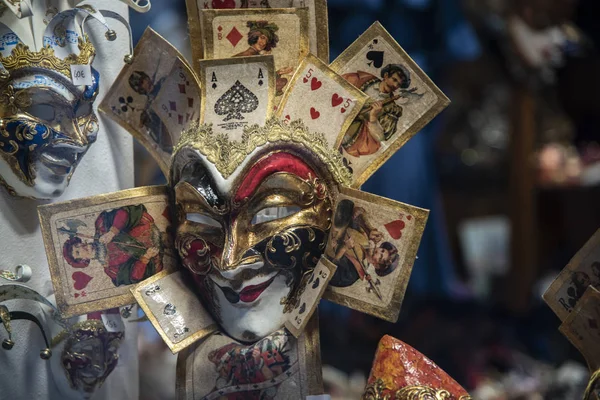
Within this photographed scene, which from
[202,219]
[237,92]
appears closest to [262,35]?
[237,92]

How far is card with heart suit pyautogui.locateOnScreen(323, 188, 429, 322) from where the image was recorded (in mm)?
1585

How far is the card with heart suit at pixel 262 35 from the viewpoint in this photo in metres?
1.64

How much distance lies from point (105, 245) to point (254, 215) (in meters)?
0.29

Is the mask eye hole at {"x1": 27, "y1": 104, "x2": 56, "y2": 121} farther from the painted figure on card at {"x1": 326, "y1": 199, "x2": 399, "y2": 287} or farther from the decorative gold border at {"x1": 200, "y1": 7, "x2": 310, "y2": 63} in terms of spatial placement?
the painted figure on card at {"x1": 326, "y1": 199, "x2": 399, "y2": 287}

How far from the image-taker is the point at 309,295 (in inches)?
62.6

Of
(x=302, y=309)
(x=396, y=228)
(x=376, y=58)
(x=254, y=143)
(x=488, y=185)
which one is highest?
(x=376, y=58)

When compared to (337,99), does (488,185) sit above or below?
below

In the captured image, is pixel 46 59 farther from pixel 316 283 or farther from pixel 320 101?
pixel 316 283

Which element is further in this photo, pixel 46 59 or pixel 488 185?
pixel 488 185

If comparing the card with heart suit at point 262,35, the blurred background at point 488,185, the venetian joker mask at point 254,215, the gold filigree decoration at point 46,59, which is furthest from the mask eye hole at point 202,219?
the blurred background at point 488,185

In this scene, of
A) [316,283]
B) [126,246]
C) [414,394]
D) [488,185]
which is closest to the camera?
[414,394]

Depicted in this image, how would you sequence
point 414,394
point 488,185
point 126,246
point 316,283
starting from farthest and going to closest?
1. point 488,185
2. point 126,246
3. point 316,283
4. point 414,394

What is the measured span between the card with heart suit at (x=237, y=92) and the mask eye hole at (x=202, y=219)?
0.14 meters

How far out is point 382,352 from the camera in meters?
1.54
